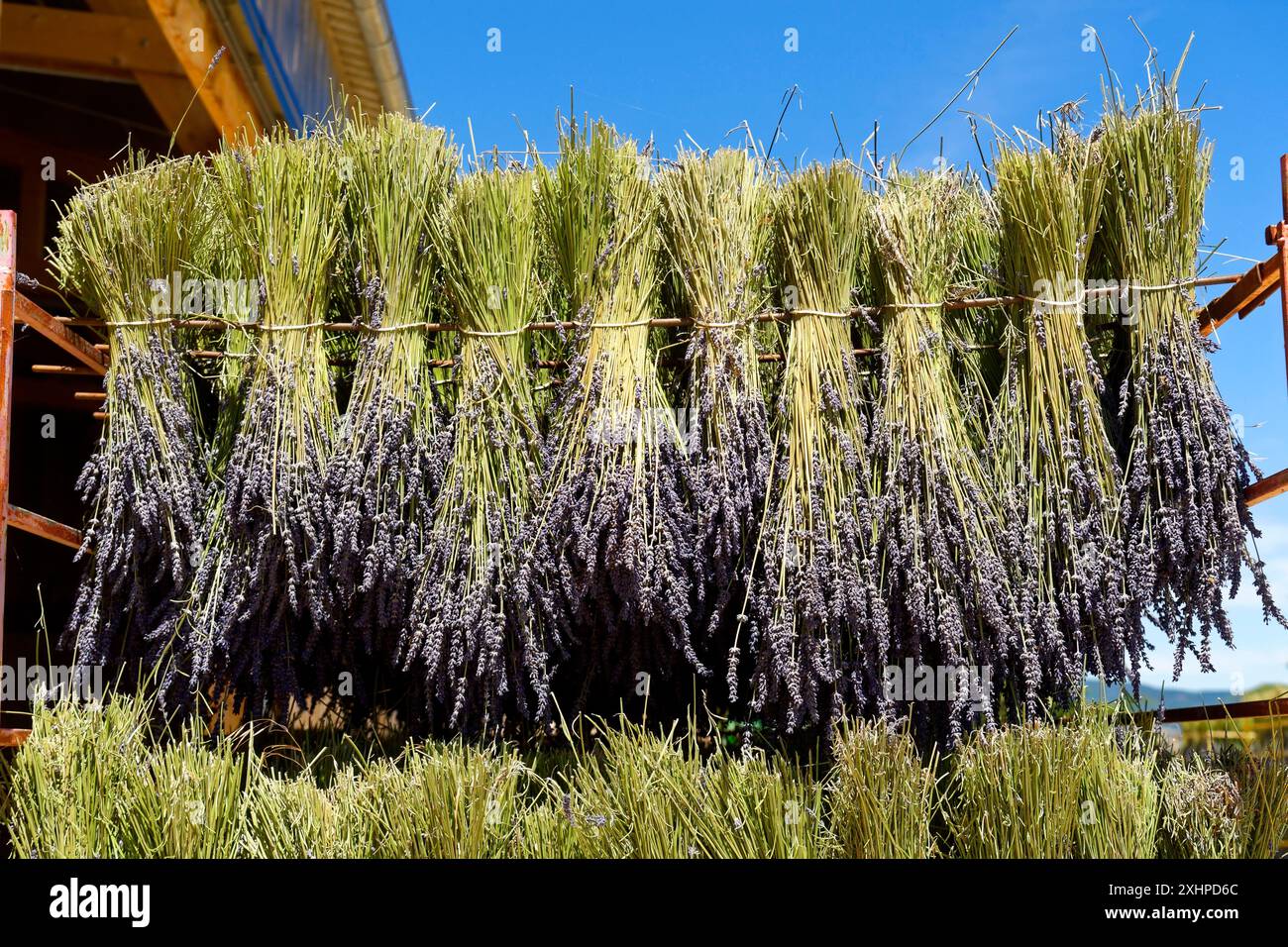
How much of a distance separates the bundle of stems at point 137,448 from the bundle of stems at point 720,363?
1070mm

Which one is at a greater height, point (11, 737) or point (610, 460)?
point (610, 460)

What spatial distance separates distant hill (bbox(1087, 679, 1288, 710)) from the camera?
2.12 metres

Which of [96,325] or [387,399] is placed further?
[96,325]

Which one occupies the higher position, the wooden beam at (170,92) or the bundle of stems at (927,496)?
the wooden beam at (170,92)

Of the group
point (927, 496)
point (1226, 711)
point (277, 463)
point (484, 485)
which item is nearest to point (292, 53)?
point (277, 463)

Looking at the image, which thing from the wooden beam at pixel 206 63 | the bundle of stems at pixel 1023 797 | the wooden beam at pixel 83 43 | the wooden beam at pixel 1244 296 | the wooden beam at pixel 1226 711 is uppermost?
the wooden beam at pixel 83 43

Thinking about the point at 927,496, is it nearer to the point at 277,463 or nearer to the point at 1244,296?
the point at 1244,296

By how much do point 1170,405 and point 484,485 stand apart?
4.62 ft

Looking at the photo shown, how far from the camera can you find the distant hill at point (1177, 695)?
6.96 ft

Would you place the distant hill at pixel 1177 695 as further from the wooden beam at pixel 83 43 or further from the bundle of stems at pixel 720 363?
the wooden beam at pixel 83 43

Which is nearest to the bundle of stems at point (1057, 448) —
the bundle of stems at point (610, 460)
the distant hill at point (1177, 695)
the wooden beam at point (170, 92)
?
the distant hill at point (1177, 695)

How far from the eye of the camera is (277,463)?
2.12m
